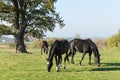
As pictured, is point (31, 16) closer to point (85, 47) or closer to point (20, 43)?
point (20, 43)

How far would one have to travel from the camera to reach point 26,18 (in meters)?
42.4

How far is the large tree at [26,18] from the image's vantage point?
137 ft

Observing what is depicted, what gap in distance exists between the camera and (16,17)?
42.6 m

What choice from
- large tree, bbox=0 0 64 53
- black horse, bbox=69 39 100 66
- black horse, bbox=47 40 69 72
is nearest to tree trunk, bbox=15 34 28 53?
large tree, bbox=0 0 64 53

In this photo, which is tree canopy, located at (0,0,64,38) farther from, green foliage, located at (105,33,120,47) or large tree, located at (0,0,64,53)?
green foliage, located at (105,33,120,47)

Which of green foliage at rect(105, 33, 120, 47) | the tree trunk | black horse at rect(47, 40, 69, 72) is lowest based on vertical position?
black horse at rect(47, 40, 69, 72)

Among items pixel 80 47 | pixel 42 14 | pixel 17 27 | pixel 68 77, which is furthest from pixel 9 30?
pixel 68 77

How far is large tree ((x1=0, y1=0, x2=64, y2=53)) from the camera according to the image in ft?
137

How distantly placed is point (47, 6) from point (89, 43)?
16.6 meters

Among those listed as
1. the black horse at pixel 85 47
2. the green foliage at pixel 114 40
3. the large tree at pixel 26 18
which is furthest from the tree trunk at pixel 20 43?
the green foliage at pixel 114 40

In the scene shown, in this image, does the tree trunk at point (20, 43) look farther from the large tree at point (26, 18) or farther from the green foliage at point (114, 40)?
the green foliage at point (114, 40)

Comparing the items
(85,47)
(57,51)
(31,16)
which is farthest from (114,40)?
(57,51)

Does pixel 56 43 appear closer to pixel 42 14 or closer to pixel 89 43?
pixel 89 43

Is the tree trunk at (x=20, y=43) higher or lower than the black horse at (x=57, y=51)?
higher
